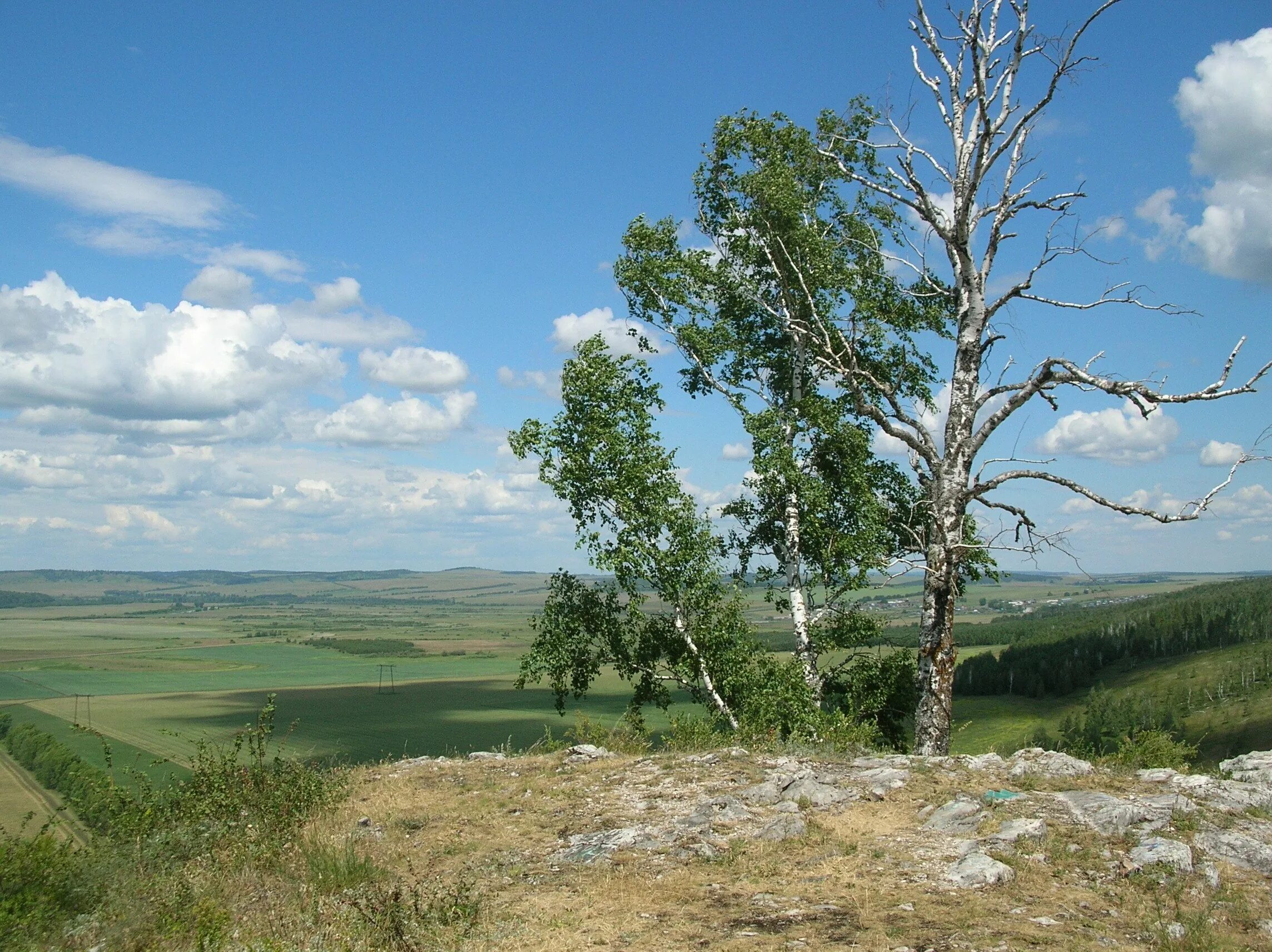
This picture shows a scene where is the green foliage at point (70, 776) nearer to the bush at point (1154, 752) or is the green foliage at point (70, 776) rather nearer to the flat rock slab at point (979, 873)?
the flat rock slab at point (979, 873)

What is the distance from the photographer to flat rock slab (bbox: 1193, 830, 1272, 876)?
830cm

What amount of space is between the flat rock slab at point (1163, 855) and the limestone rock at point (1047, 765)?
2915mm

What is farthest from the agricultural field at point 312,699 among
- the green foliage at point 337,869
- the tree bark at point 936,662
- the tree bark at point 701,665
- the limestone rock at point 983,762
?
the green foliage at point 337,869

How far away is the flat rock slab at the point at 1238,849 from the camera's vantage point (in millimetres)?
8297

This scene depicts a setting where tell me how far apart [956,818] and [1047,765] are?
2.95 metres

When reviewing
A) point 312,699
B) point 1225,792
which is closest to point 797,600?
point 1225,792

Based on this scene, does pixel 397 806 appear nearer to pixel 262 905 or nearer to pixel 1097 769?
pixel 262 905

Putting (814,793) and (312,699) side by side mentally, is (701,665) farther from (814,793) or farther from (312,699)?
(312,699)

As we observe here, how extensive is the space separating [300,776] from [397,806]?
58.1 inches

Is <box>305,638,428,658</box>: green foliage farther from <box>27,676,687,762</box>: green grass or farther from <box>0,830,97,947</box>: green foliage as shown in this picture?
<box>0,830,97,947</box>: green foliage

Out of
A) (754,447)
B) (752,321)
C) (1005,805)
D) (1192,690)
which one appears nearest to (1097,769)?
(1005,805)

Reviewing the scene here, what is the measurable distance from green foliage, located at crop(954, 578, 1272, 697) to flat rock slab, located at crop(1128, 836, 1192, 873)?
144912 mm

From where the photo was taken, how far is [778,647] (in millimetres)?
23141

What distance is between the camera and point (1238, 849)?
8516 mm
